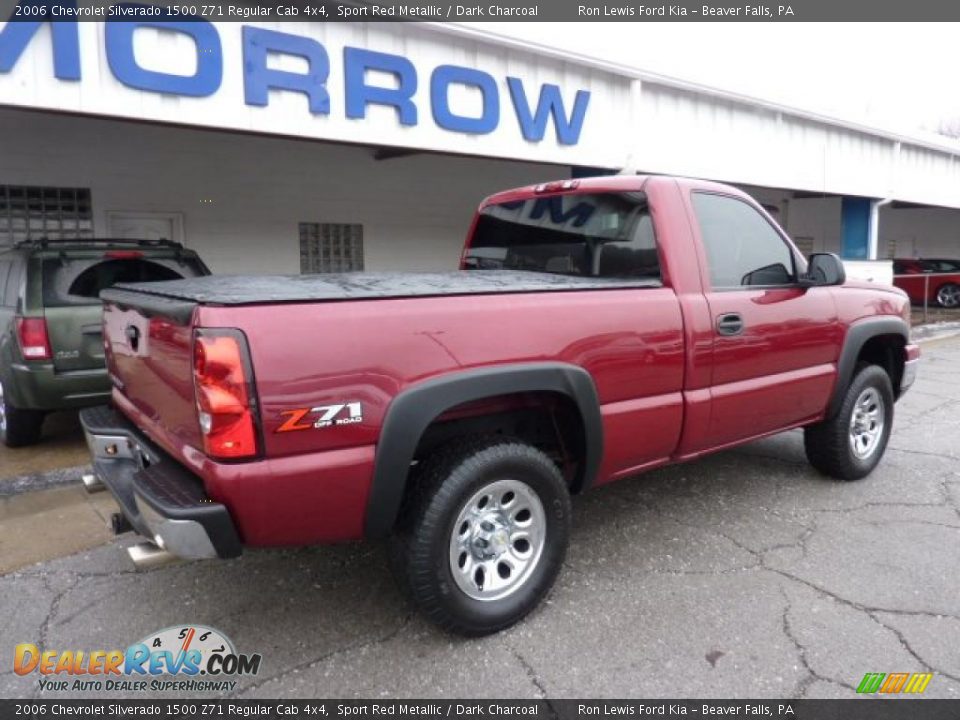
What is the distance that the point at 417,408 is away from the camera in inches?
97.4

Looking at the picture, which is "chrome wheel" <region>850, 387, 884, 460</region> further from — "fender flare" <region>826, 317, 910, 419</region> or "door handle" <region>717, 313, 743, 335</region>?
"door handle" <region>717, 313, 743, 335</region>

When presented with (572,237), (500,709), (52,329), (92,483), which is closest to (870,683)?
(500,709)

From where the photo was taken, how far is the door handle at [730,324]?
11.4ft

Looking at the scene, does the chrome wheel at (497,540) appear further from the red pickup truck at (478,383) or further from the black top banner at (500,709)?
the black top banner at (500,709)

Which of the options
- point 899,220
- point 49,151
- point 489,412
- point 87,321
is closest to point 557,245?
point 489,412

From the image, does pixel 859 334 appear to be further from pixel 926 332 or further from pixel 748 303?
pixel 926 332

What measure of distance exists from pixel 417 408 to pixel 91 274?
3.97 metres

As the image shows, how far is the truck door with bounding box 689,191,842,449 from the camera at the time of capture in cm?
355

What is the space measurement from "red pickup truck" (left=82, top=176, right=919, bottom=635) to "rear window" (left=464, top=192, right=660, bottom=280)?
0.01 m

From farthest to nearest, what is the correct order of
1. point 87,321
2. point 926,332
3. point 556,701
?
point 926,332, point 87,321, point 556,701

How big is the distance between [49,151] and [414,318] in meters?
7.68

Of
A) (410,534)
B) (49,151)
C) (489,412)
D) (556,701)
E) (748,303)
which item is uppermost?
(49,151)

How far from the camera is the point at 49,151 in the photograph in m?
8.03

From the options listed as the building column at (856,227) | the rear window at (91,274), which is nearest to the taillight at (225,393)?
the rear window at (91,274)
